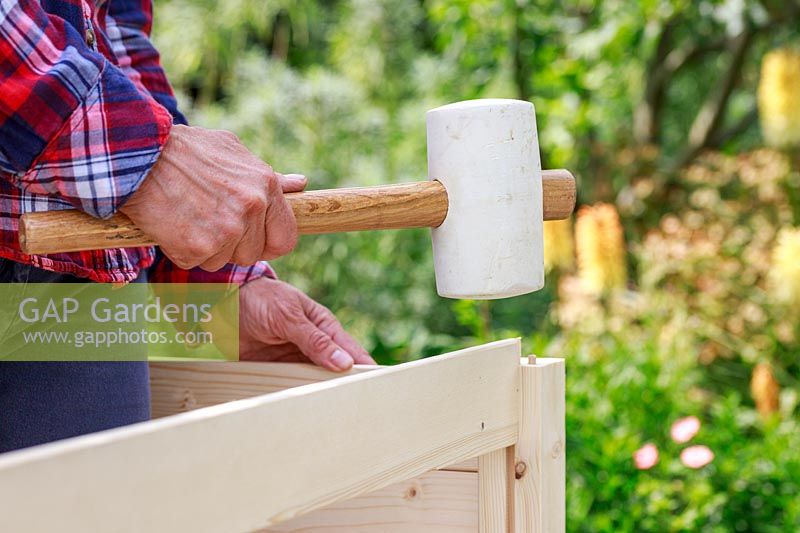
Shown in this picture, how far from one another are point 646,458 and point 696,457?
0.38ft

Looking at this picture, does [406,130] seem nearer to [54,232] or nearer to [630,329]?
[630,329]

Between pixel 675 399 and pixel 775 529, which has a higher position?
pixel 675 399

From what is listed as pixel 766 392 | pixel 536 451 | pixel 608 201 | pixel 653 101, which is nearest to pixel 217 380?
pixel 536 451

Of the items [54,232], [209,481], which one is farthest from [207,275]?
[209,481]

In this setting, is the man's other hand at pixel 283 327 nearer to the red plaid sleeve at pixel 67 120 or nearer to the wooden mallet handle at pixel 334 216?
the wooden mallet handle at pixel 334 216

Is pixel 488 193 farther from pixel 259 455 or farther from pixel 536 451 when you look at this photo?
pixel 259 455

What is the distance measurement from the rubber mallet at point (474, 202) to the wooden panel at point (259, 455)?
0.11 m

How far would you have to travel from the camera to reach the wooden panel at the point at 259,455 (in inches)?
24.4

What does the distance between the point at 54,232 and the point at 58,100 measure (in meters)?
0.12

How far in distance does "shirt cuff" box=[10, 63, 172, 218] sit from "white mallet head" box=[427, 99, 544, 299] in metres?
0.34

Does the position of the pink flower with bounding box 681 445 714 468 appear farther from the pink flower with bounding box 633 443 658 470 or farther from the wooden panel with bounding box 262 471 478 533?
the wooden panel with bounding box 262 471 478 533

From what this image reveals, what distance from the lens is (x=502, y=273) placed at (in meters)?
1.09

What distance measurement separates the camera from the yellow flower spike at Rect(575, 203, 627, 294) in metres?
3.23

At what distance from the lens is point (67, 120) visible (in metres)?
0.87
